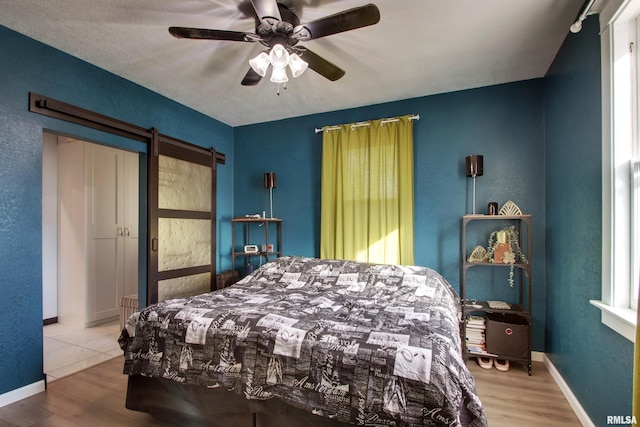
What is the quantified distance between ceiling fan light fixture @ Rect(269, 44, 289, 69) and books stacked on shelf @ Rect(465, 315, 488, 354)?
265 cm

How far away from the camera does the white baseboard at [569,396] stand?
6.02 feet

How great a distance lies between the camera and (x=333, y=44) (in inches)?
90.5

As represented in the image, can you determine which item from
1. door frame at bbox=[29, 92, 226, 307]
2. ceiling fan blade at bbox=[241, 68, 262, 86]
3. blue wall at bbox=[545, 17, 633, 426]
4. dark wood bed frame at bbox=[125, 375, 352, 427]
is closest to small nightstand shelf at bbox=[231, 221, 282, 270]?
door frame at bbox=[29, 92, 226, 307]

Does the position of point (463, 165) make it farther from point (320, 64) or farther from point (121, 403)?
point (121, 403)

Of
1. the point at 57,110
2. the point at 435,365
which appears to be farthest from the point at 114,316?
the point at 435,365

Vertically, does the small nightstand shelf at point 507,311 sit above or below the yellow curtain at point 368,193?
below

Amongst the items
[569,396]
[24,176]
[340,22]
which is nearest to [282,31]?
[340,22]

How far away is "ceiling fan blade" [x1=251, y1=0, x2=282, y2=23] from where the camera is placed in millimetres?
1507

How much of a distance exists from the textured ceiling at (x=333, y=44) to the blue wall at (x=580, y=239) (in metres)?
0.37

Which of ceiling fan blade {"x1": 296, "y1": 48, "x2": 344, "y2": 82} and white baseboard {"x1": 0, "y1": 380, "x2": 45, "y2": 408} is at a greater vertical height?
ceiling fan blade {"x1": 296, "y1": 48, "x2": 344, "y2": 82}

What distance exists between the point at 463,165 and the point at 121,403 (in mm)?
3518

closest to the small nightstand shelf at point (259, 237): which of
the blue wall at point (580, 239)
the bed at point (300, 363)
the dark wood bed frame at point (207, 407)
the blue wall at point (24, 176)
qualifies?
the bed at point (300, 363)

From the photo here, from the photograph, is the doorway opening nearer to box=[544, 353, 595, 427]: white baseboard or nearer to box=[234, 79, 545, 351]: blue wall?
box=[234, 79, 545, 351]: blue wall

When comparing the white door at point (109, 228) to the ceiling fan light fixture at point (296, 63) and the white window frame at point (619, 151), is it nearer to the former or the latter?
the ceiling fan light fixture at point (296, 63)
